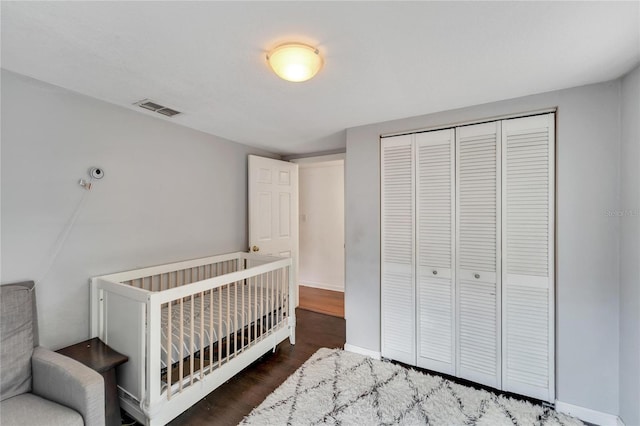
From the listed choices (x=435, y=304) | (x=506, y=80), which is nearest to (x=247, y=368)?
(x=435, y=304)

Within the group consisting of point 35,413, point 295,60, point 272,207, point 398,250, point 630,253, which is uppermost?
point 295,60

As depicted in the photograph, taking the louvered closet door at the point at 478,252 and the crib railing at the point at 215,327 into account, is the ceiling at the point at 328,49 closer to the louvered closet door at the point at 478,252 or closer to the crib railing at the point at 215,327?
the louvered closet door at the point at 478,252

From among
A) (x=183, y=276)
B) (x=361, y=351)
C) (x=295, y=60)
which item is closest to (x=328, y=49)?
(x=295, y=60)

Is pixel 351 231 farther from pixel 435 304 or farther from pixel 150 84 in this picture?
pixel 150 84

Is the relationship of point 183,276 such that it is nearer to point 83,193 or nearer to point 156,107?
point 83,193

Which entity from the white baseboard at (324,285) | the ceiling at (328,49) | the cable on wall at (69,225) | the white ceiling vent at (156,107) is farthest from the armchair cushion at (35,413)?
the white baseboard at (324,285)

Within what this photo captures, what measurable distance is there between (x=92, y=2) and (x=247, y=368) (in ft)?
8.42

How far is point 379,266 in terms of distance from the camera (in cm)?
253

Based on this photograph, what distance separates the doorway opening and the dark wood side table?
9.66 ft

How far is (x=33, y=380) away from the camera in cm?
147

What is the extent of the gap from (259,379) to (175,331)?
31.0 inches

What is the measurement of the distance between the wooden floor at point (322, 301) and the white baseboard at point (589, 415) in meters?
2.21

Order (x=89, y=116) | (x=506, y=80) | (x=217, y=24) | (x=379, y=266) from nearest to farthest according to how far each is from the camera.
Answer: (x=217, y=24) < (x=506, y=80) < (x=89, y=116) < (x=379, y=266)

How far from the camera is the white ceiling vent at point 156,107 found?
2.07 meters
